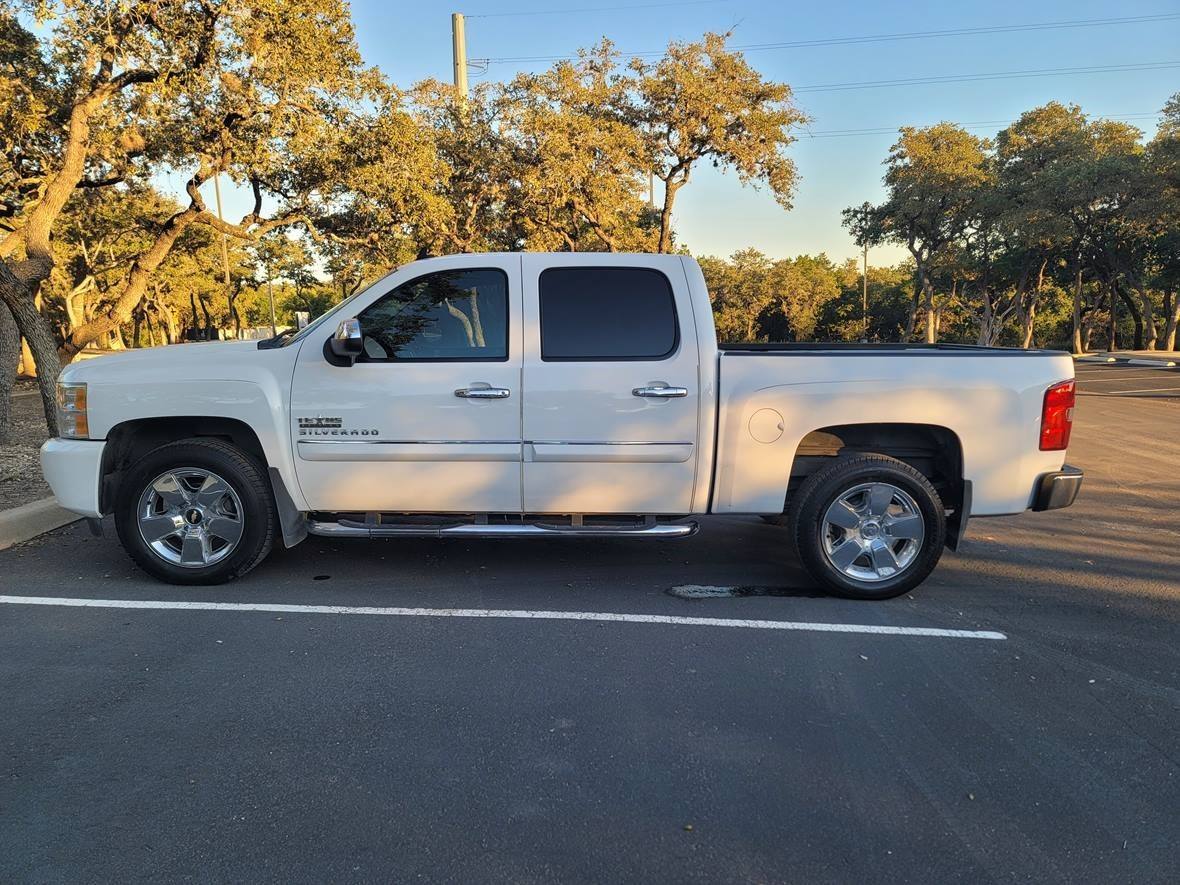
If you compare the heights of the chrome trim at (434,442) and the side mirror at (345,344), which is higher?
the side mirror at (345,344)

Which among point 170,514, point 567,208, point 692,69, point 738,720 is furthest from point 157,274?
point 738,720

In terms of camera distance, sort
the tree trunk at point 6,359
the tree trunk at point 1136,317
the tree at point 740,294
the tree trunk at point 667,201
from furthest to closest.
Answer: the tree at point 740,294 < the tree trunk at point 1136,317 < the tree trunk at point 667,201 < the tree trunk at point 6,359

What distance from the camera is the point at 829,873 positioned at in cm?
238

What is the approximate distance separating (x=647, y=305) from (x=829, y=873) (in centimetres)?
324

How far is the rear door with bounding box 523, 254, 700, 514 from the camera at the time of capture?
4.57 metres

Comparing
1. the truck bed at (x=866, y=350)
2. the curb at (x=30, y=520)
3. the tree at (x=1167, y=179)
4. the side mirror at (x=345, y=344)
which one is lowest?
the curb at (x=30, y=520)

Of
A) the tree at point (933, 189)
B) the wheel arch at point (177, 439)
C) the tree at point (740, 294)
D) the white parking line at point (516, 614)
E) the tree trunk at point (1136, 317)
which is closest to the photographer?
the white parking line at point (516, 614)

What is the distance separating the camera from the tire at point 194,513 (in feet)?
15.5

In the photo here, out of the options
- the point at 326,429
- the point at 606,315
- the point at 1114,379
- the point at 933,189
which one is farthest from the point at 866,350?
the point at 933,189

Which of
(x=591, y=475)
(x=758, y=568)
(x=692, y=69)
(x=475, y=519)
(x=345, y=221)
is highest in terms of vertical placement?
(x=692, y=69)

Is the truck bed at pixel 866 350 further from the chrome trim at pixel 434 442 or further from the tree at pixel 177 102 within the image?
the tree at pixel 177 102

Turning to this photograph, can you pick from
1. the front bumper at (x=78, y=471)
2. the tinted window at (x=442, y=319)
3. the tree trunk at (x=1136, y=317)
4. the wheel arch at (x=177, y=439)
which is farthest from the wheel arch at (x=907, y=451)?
the tree trunk at (x=1136, y=317)

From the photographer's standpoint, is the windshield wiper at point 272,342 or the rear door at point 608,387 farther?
the windshield wiper at point 272,342

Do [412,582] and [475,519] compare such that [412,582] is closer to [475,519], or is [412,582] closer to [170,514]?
[475,519]
